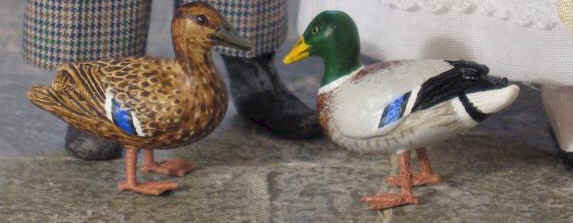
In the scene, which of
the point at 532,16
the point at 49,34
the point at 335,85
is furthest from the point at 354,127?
the point at 49,34

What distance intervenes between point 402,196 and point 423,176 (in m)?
0.10

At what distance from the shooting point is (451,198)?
1.45m

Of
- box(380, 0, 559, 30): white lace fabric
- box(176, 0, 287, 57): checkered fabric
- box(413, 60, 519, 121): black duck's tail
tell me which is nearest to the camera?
box(413, 60, 519, 121): black duck's tail

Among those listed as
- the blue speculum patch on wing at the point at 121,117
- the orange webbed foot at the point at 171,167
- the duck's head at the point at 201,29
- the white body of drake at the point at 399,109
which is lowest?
the orange webbed foot at the point at 171,167

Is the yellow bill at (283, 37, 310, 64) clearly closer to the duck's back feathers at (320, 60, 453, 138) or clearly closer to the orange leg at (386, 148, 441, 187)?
the duck's back feathers at (320, 60, 453, 138)

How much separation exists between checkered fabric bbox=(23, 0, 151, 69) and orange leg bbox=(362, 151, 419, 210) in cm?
44

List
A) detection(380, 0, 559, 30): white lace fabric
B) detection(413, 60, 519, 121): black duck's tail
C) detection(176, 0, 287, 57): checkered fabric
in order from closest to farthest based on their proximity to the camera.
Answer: detection(413, 60, 519, 121): black duck's tail
detection(380, 0, 559, 30): white lace fabric
detection(176, 0, 287, 57): checkered fabric

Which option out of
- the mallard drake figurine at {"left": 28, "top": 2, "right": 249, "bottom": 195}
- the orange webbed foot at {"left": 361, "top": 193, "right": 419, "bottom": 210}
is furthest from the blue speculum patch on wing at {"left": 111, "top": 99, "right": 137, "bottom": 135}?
the orange webbed foot at {"left": 361, "top": 193, "right": 419, "bottom": 210}

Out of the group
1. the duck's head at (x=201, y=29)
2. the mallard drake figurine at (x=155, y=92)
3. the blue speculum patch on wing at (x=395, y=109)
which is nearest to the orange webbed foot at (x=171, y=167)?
the mallard drake figurine at (x=155, y=92)

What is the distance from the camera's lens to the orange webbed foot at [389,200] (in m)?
1.40

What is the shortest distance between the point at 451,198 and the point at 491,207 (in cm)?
6

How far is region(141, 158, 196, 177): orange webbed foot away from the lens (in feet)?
4.92

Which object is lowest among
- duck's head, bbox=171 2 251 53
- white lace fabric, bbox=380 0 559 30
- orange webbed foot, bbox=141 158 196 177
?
orange webbed foot, bbox=141 158 196 177

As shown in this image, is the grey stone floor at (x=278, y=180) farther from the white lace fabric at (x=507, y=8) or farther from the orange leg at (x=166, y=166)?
the white lace fabric at (x=507, y=8)
